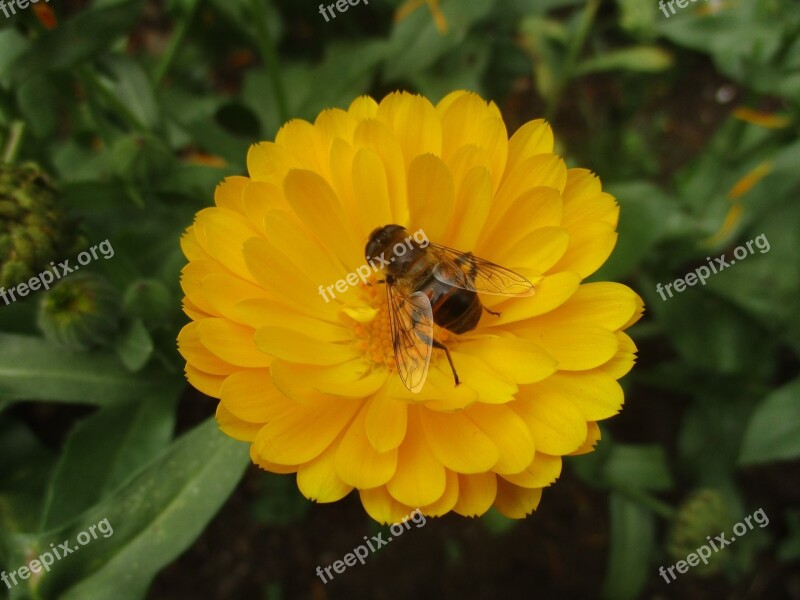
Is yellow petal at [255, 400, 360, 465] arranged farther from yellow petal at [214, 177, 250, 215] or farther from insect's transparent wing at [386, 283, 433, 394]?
yellow petal at [214, 177, 250, 215]

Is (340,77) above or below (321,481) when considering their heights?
above

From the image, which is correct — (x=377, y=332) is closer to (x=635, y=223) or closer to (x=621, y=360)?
(x=621, y=360)

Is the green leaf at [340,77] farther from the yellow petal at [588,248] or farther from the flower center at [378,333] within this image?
the yellow petal at [588,248]

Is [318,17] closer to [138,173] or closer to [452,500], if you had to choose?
[138,173]

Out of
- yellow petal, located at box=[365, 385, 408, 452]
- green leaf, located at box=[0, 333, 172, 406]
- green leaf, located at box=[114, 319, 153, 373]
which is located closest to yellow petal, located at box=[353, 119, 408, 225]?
yellow petal, located at box=[365, 385, 408, 452]

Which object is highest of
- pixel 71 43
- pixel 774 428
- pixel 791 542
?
pixel 71 43

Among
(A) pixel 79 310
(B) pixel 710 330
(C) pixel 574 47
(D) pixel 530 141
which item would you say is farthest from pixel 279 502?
(C) pixel 574 47
